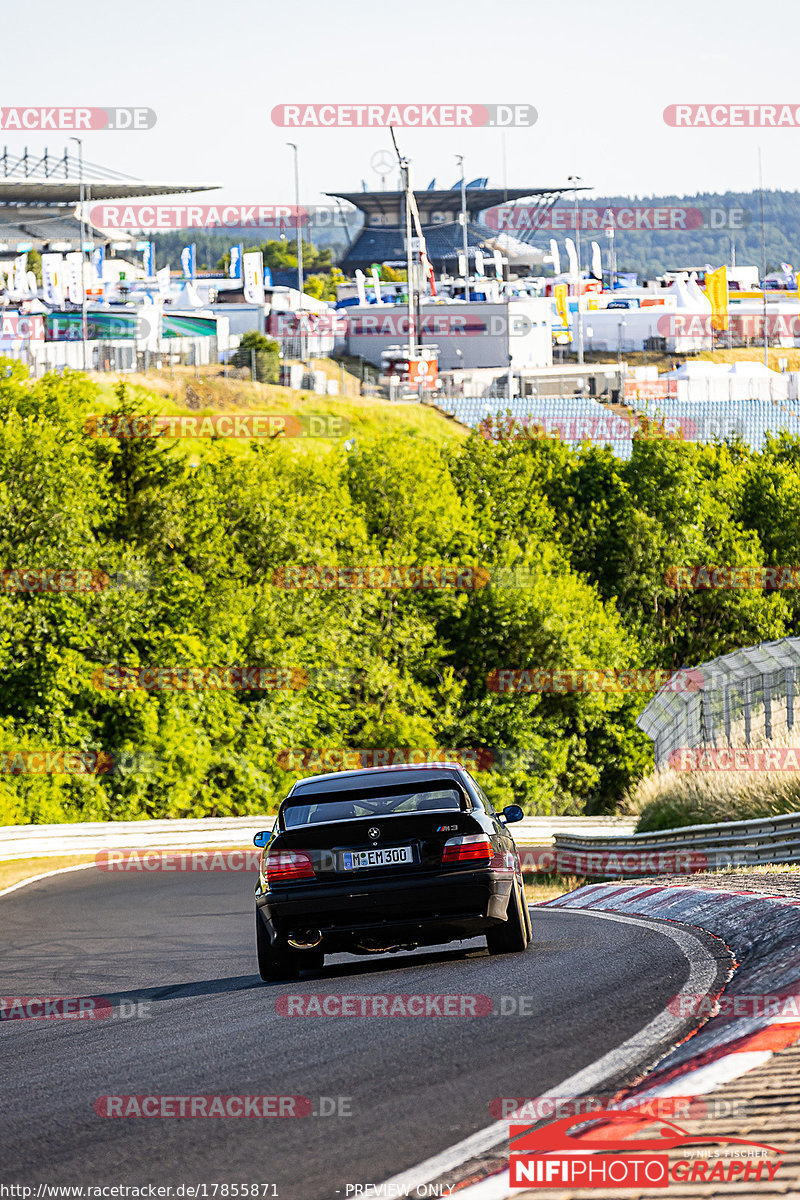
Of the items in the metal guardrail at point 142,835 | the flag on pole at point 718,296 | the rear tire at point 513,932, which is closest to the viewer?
the rear tire at point 513,932

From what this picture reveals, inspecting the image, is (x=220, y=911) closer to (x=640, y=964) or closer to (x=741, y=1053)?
(x=640, y=964)

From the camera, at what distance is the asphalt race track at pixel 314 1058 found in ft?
16.2

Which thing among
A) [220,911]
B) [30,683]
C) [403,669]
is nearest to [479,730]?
[403,669]

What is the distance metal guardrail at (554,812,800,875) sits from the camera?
52.5ft

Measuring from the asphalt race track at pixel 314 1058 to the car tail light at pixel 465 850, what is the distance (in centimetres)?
70

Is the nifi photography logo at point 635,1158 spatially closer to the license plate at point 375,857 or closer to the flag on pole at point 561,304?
the license plate at point 375,857

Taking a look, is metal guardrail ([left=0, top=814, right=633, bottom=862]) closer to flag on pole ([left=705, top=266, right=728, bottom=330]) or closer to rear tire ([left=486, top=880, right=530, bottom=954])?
rear tire ([left=486, top=880, right=530, bottom=954])

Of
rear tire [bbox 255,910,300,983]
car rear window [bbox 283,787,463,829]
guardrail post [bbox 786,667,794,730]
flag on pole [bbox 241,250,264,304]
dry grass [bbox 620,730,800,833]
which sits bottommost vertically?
dry grass [bbox 620,730,800,833]

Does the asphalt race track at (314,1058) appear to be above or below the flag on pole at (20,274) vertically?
below

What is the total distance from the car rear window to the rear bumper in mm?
468

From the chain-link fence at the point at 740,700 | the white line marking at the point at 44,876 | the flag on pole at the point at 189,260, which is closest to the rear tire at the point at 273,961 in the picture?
the chain-link fence at the point at 740,700

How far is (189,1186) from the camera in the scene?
459 centimetres

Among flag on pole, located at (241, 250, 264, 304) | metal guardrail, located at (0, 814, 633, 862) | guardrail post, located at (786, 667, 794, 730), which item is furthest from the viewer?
flag on pole, located at (241, 250, 264, 304)

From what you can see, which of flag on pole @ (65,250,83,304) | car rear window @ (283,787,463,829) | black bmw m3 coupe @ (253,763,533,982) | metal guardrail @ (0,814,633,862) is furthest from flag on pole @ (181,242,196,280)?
black bmw m3 coupe @ (253,763,533,982)
